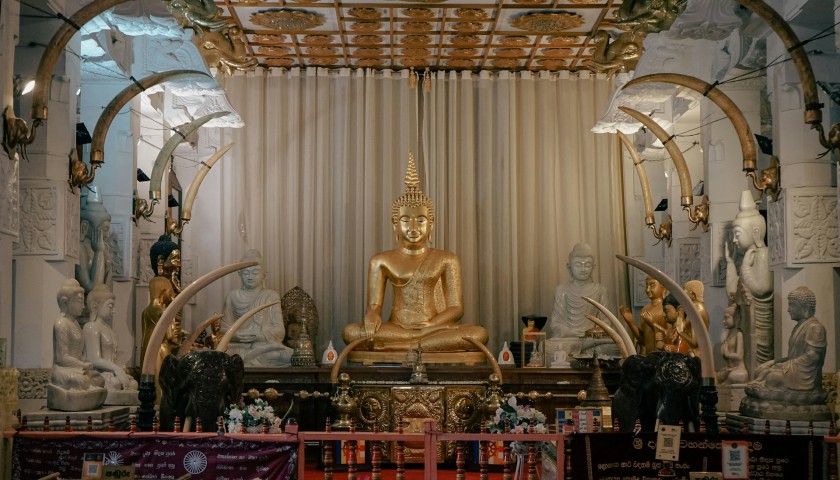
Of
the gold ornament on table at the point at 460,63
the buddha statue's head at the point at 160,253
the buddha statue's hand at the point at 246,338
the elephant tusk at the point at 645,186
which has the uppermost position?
the gold ornament on table at the point at 460,63

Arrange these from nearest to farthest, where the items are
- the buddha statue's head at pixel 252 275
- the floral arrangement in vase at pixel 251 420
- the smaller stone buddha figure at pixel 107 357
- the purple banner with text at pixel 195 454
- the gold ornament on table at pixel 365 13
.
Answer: the purple banner with text at pixel 195 454, the floral arrangement in vase at pixel 251 420, the smaller stone buddha figure at pixel 107 357, the gold ornament on table at pixel 365 13, the buddha statue's head at pixel 252 275

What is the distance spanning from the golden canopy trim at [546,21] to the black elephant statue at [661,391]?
4825 millimetres

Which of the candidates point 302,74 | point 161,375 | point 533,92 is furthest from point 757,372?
point 302,74

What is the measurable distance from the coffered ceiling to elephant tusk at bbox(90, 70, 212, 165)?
3.37 ft

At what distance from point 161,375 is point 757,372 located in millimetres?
3812

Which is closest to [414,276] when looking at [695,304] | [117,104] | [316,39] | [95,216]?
[316,39]

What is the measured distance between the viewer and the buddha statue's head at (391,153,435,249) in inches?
454

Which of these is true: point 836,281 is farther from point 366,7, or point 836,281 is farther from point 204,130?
point 204,130

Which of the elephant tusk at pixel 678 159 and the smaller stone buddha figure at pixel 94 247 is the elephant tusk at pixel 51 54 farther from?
the elephant tusk at pixel 678 159

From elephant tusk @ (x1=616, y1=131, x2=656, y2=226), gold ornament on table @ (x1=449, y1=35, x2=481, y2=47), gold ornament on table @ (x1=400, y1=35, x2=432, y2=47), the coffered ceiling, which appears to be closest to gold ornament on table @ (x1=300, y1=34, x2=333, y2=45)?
the coffered ceiling

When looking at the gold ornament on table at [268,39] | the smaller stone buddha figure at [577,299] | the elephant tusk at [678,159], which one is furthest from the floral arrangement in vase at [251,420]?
the gold ornament on table at [268,39]

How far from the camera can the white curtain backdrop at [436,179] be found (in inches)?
503

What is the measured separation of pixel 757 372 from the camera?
760 centimetres

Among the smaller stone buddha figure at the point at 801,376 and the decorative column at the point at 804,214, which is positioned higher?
Result: the decorative column at the point at 804,214
